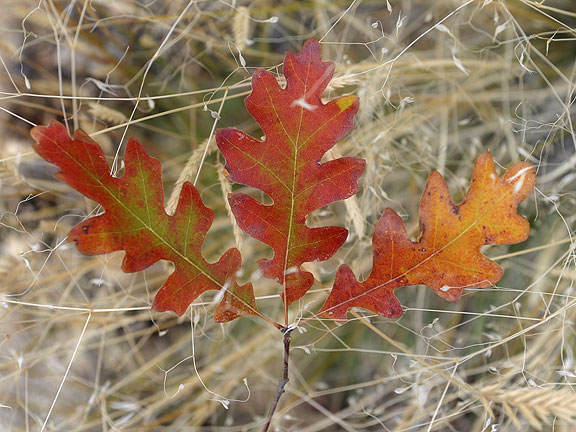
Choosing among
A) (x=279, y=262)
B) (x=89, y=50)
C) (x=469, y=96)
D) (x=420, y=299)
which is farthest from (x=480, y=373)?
(x=89, y=50)

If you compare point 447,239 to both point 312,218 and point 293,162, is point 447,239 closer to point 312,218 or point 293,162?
point 293,162

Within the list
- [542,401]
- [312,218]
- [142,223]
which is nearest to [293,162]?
[142,223]

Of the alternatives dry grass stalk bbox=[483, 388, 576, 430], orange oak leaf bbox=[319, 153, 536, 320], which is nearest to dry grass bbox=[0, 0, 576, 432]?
dry grass stalk bbox=[483, 388, 576, 430]

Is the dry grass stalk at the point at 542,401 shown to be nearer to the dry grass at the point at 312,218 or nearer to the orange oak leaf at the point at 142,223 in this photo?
the dry grass at the point at 312,218

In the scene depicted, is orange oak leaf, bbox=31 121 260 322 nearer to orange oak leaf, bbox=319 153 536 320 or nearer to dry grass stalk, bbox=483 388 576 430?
orange oak leaf, bbox=319 153 536 320

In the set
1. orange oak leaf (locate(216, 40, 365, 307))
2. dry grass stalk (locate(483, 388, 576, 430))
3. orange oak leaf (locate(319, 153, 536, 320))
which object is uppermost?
orange oak leaf (locate(216, 40, 365, 307))

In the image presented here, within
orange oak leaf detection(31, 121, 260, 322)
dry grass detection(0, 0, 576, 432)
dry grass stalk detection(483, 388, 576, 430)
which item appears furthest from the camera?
dry grass detection(0, 0, 576, 432)
